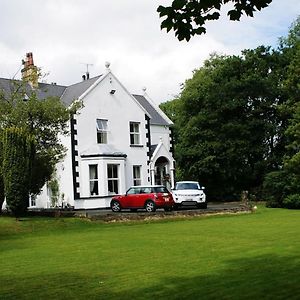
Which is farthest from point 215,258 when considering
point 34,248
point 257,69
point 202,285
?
point 257,69

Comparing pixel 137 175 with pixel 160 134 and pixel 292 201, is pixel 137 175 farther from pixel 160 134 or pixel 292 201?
pixel 292 201

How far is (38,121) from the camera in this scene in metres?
27.1

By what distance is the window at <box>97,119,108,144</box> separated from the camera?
37031mm

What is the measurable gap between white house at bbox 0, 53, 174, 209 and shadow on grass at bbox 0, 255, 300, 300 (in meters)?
24.9

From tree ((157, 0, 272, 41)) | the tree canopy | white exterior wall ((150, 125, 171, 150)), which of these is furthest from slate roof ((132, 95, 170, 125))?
tree ((157, 0, 272, 41))

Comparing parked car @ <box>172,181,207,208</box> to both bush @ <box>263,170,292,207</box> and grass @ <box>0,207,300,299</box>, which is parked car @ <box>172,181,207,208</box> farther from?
grass @ <box>0,207,300,299</box>

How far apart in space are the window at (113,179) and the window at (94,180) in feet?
2.87

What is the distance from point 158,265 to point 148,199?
18.3 m

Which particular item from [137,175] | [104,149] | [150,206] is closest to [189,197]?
[150,206]

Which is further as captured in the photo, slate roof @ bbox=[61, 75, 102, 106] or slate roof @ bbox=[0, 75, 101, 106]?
slate roof @ bbox=[61, 75, 102, 106]

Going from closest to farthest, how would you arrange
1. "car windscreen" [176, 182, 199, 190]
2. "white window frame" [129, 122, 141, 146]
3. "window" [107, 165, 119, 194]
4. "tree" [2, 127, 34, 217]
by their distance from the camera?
"tree" [2, 127, 34, 217]
"car windscreen" [176, 182, 199, 190]
"window" [107, 165, 119, 194]
"white window frame" [129, 122, 141, 146]

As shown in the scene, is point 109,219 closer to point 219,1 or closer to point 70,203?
point 70,203

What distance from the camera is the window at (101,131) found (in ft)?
121

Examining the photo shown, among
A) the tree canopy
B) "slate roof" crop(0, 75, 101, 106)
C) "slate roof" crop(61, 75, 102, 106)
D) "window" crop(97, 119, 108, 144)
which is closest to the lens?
"window" crop(97, 119, 108, 144)
